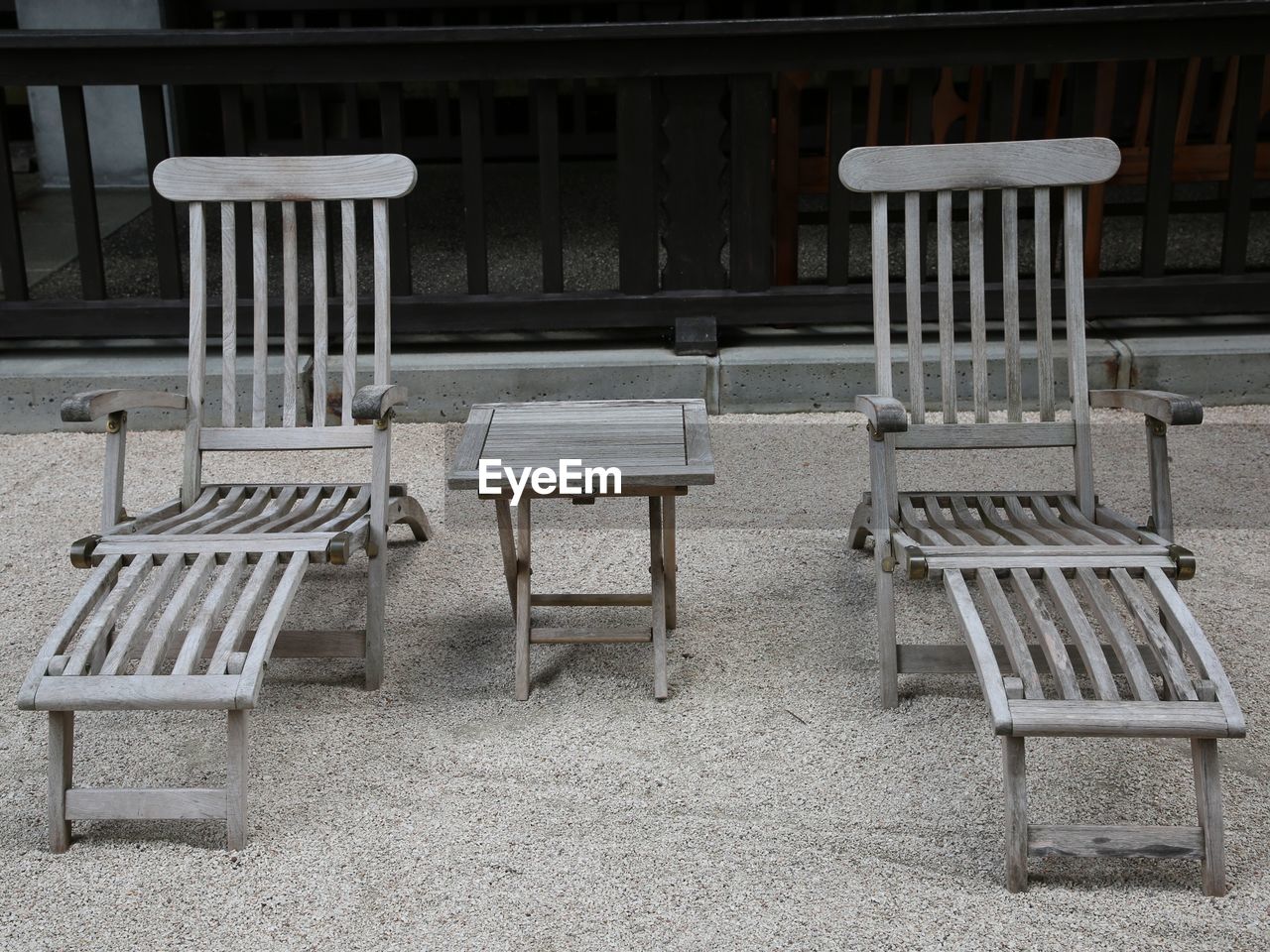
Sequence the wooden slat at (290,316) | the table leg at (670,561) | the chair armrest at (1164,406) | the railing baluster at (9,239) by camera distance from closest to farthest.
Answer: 1. the chair armrest at (1164,406)
2. the table leg at (670,561)
3. the wooden slat at (290,316)
4. the railing baluster at (9,239)

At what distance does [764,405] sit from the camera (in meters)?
5.08

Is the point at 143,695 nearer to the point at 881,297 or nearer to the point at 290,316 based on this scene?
the point at 290,316

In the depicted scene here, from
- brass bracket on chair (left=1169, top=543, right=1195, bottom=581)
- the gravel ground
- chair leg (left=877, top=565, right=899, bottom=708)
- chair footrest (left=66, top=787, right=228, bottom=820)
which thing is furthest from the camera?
chair leg (left=877, top=565, right=899, bottom=708)

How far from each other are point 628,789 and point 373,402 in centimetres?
110

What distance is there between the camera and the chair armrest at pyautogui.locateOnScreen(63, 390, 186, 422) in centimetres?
296

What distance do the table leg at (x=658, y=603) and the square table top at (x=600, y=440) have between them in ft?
0.48

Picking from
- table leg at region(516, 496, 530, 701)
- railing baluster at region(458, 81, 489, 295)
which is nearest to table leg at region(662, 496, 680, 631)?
table leg at region(516, 496, 530, 701)

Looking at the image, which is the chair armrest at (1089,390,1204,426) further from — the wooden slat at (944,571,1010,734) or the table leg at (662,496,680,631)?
the table leg at (662,496,680,631)

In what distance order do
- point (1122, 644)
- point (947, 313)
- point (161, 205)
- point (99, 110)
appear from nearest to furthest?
point (1122, 644) < point (947, 313) < point (161, 205) < point (99, 110)

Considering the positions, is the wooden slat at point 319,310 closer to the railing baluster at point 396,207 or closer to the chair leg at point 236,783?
the chair leg at point 236,783

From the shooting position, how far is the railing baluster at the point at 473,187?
15.9 feet

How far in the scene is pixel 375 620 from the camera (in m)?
3.07

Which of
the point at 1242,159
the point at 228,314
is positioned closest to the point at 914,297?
the point at 228,314

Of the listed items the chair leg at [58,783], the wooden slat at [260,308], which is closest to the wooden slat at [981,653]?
the chair leg at [58,783]
